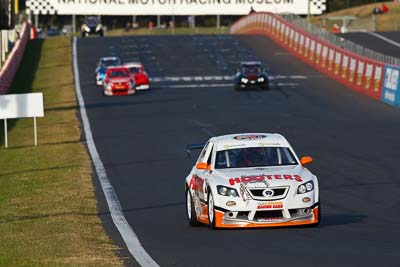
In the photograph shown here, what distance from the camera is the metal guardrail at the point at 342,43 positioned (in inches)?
1963

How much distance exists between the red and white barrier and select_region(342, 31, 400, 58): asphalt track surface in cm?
423

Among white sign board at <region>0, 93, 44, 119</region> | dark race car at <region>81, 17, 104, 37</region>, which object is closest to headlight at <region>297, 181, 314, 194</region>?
white sign board at <region>0, 93, 44, 119</region>

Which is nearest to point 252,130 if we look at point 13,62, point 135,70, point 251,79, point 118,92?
point 251,79

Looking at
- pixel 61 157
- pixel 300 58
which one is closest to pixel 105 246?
pixel 61 157

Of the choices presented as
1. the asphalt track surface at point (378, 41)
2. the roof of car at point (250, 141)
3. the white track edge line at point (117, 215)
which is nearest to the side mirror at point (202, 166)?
the roof of car at point (250, 141)

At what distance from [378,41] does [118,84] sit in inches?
1050

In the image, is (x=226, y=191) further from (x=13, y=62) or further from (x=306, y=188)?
(x=13, y=62)

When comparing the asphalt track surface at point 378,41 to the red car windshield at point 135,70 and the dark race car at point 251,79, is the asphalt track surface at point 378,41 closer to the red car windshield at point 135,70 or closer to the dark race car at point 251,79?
the dark race car at point 251,79

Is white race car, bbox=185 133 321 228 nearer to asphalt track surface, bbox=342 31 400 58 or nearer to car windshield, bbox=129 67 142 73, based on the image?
car windshield, bbox=129 67 142 73

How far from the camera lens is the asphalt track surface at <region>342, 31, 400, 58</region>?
226 ft

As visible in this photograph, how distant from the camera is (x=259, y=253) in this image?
13.6m

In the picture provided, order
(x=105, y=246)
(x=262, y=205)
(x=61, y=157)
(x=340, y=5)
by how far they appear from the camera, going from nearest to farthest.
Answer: (x=105, y=246) < (x=262, y=205) < (x=61, y=157) < (x=340, y=5)

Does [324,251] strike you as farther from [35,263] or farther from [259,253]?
[35,263]

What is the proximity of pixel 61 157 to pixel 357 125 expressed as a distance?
34.3 ft
